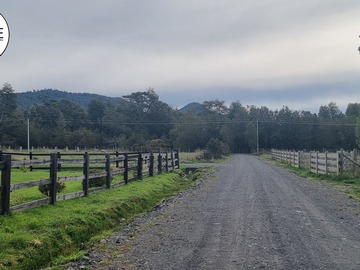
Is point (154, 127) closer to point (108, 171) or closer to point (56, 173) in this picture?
point (108, 171)

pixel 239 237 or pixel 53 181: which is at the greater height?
pixel 53 181

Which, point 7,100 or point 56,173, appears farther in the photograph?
point 7,100

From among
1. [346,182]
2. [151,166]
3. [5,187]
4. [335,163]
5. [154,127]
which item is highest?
[154,127]

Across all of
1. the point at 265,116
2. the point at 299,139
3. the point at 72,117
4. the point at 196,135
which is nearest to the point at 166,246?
the point at 196,135

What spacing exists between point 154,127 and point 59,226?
11352 cm

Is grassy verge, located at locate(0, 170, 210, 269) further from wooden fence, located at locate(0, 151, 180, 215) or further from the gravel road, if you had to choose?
the gravel road

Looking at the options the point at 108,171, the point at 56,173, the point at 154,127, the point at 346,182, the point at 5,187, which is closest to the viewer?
the point at 5,187

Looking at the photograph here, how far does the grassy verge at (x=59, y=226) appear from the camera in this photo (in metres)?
6.75

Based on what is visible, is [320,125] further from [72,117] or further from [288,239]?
[288,239]

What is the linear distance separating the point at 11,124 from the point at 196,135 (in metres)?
42.3

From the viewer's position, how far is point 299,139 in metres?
108

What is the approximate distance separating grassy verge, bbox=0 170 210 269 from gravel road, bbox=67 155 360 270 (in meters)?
0.68

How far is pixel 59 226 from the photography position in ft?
27.6

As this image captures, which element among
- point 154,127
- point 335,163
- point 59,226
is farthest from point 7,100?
point 59,226
